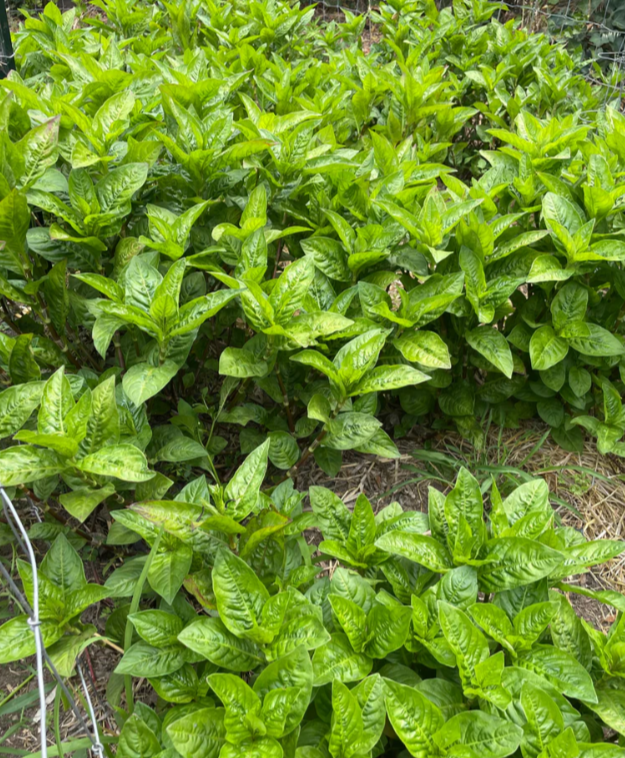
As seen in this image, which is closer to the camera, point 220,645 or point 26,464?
point 220,645

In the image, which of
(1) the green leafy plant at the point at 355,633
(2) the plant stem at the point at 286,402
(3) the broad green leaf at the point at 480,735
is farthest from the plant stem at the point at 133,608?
(3) the broad green leaf at the point at 480,735

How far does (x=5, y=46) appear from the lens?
10.2 feet

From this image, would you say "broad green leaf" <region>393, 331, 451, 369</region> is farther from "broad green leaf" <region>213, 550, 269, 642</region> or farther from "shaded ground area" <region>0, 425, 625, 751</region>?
"broad green leaf" <region>213, 550, 269, 642</region>

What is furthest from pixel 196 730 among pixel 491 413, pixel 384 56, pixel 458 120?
pixel 384 56

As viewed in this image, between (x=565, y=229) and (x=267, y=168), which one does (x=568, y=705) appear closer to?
(x=565, y=229)

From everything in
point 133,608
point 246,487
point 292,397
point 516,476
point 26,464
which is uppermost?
point 26,464

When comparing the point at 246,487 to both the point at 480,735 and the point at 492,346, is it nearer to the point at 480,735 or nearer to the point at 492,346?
the point at 480,735

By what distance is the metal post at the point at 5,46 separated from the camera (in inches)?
120

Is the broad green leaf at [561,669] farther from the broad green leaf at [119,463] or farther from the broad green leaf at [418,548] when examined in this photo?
the broad green leaf at [119,463]

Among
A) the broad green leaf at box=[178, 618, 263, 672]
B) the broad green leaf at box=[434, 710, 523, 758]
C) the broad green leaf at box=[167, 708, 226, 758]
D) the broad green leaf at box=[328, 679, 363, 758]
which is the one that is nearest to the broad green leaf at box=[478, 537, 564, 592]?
the broad green leaf at box=[434, 710, 523, 758]

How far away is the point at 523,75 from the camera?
3.55m

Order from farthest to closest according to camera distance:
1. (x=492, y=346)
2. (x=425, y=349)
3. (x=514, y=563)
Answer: (x=492, y=346)
(x=425, y=349)
(x=514, y=563)

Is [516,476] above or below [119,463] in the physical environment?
below

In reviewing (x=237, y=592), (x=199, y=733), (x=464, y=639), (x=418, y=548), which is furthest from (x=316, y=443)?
(x=199, y=733)
